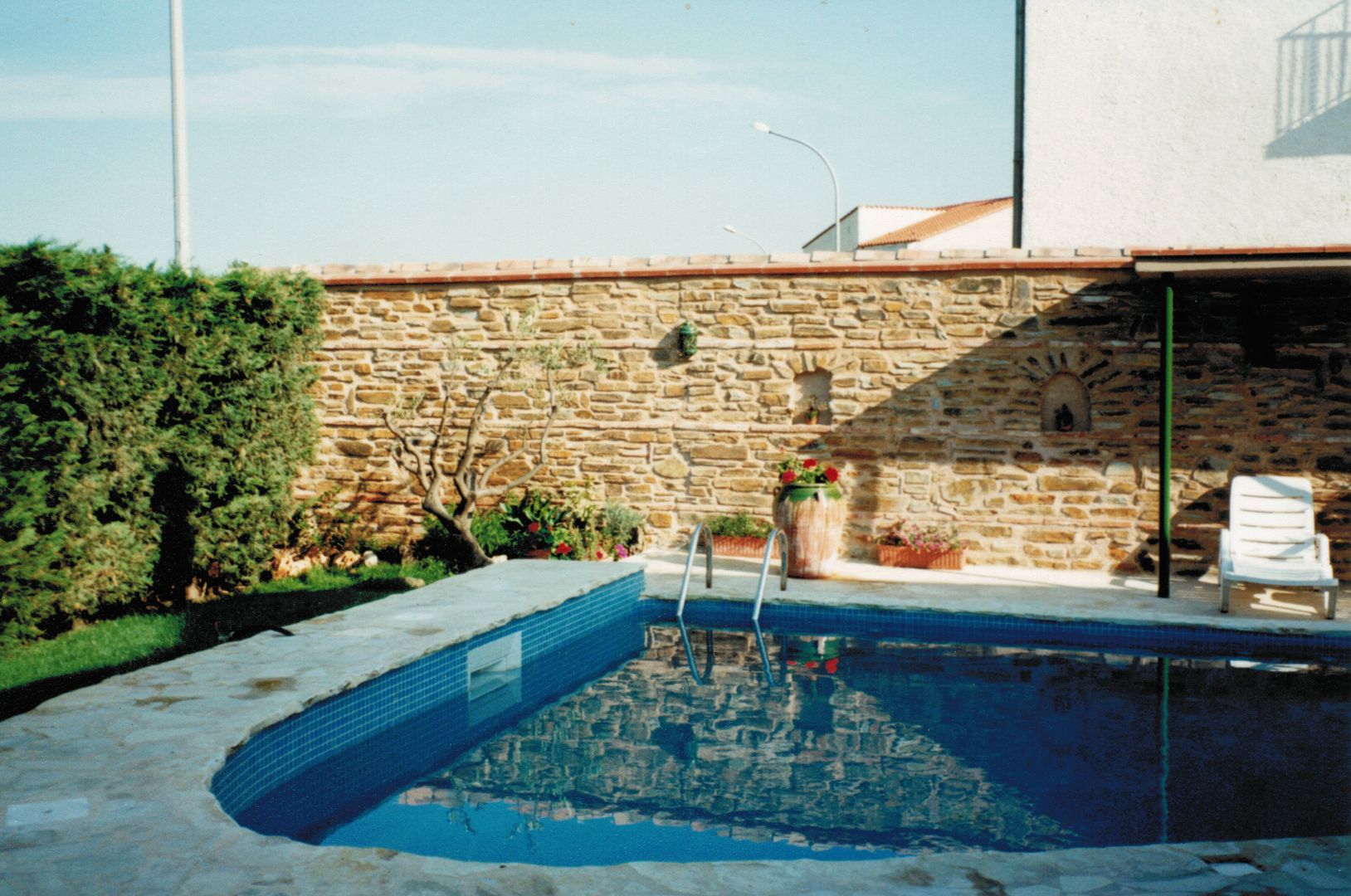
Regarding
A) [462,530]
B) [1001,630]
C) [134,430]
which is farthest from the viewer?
[462,530]

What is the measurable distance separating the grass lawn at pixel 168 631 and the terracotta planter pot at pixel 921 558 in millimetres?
3897

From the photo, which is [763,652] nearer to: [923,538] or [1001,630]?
[1001,630]

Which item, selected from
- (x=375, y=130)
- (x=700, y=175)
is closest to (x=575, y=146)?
(x=375, y=130)

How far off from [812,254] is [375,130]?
5.33m

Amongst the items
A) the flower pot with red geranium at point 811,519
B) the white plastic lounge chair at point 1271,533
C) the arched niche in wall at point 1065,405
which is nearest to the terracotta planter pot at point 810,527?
the flower pot with red geranium at point 811,519

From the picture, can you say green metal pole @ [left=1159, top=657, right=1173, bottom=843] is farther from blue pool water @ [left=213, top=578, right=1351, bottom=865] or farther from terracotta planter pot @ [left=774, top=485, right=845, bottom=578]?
terracotta planter pot @ [left=774, top=485, right=845, bottom=578]

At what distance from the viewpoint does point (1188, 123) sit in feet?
44.0

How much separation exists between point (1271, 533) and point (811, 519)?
3.51m

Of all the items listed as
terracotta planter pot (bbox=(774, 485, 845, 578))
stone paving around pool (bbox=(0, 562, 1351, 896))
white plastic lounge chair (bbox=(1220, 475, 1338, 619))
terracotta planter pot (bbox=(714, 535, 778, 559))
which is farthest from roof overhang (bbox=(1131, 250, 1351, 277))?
stone paving around pool (bbox=(0, 562, 1351, 896))

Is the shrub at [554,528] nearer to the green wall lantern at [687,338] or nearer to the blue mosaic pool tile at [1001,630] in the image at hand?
the green wall lantern at [687,338]

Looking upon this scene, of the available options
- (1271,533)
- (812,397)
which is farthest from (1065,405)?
(812,397)

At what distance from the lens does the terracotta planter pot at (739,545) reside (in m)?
9.86

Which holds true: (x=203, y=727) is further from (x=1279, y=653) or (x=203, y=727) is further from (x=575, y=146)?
(x=575, y=146)

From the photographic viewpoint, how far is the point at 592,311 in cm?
1022
